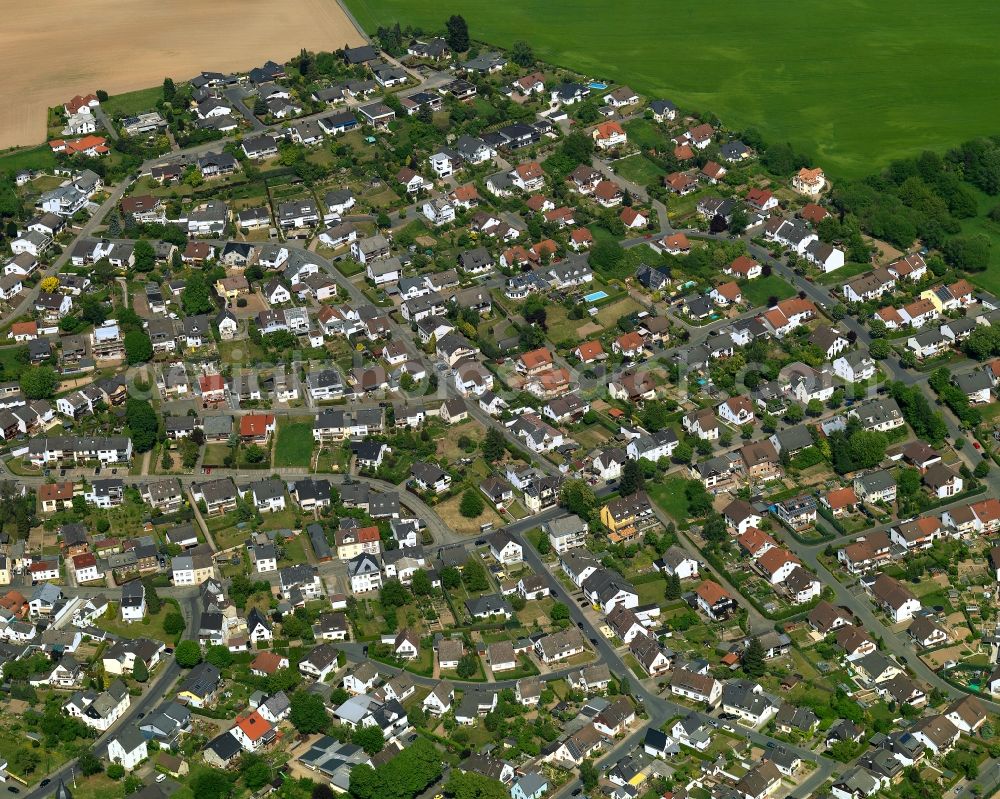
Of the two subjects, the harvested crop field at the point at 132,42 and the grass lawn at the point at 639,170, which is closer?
the grass lawn at the point at 639,170

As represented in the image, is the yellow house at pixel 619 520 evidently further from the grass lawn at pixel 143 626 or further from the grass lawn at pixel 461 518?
the grass lawn at pixel 143 626

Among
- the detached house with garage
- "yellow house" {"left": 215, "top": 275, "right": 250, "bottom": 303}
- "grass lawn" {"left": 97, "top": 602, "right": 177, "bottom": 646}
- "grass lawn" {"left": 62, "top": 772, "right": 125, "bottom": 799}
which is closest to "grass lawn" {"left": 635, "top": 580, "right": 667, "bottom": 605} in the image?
the detached house with garage

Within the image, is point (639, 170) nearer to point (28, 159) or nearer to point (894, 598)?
point (28, 159)

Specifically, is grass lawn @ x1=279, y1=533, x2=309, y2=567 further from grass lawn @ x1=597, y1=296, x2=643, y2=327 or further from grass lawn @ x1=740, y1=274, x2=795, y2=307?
grass lawn @ x1=740, y1=274, x2=795, y2=307

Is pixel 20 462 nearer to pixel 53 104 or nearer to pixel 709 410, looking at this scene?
pixel 709 410

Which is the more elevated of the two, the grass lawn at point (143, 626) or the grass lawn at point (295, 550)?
the grass lawn at point (295, 550)

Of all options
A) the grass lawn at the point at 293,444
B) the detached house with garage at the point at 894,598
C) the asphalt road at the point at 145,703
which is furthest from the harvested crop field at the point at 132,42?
the detached house with garage at the point at 894,598
